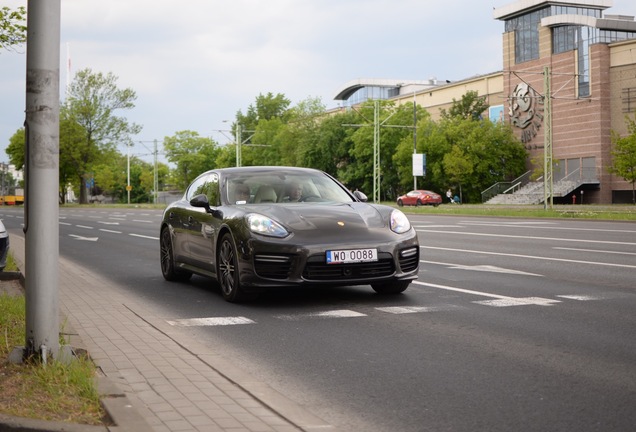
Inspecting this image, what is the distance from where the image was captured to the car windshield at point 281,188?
1008 cm

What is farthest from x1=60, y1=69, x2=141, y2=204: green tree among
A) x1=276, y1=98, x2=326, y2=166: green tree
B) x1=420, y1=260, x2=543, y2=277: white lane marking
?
x1=420, y1=260, x2=543, y2=277: white lane marking

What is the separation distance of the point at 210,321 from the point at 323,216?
5.63 ft

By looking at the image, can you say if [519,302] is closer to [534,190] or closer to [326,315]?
[326,315]

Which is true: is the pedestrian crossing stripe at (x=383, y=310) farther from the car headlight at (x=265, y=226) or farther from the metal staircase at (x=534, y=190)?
the metal staircase at (x=534, y=190)

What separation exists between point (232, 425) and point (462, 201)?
7206 centimetres

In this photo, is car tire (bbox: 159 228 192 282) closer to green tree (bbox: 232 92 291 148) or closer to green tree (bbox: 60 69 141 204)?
green tree (bbox: 60 69 141 204)

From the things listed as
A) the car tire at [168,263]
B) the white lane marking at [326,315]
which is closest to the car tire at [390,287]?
the white lane marking at [326,315]

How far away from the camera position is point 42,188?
5598 mm

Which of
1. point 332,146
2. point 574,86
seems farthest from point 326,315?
point 332,146

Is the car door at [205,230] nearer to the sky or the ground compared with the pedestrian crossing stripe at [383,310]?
nearer to the sky

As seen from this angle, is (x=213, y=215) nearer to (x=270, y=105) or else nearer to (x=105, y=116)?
(x=105, y=116)

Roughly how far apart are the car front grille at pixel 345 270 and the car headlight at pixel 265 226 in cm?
43

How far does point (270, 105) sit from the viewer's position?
459 ft

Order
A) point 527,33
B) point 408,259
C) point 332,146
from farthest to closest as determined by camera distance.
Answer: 1. point 332,146
2. point 527,33
3. point 408,259
